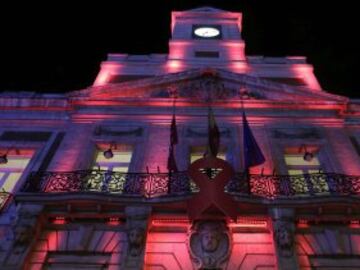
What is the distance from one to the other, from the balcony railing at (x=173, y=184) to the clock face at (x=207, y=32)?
40.0ft

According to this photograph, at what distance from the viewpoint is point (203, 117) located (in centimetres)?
1569

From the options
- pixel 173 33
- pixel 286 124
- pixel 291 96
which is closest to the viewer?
pixel 286 124

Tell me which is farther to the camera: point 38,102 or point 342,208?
point 38,102

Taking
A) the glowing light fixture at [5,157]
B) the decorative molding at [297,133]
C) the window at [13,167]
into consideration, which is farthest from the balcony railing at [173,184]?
the decorative molding at [297,133]

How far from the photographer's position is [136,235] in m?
10.6

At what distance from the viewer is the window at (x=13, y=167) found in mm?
13320

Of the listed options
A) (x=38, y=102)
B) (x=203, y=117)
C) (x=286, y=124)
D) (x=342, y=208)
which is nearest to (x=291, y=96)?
(x=286, y=124)

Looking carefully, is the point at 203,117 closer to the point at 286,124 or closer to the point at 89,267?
the point at 286,124

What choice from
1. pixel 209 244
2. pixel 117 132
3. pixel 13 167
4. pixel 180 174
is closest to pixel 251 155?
pixel 180 174

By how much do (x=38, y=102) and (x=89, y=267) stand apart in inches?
297

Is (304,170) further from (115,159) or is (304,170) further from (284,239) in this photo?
(115,159)

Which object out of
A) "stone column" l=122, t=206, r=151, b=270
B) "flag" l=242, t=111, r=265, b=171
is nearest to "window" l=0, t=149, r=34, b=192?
"stone column" l=122, t=206, r=151, b=270

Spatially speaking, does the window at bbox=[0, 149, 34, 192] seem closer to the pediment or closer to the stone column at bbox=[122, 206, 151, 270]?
the pediment

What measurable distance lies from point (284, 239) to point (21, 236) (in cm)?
560
